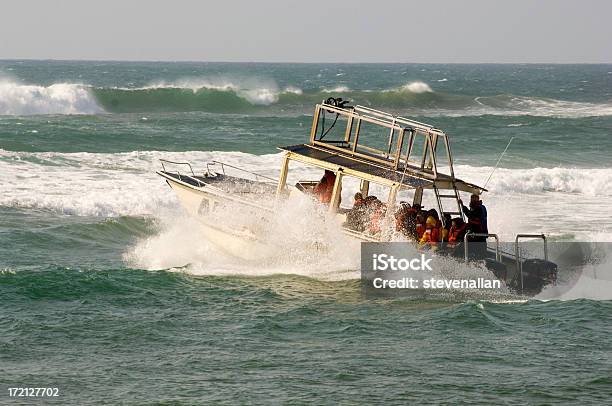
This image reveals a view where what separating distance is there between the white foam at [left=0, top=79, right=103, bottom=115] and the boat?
135 ft

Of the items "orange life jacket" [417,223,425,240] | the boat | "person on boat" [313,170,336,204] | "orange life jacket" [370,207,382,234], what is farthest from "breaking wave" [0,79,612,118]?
"orange life jacket" [417,223,425,240]

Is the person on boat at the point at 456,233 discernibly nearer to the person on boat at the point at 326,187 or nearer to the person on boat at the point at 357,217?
the person on boat at the point at 357,217

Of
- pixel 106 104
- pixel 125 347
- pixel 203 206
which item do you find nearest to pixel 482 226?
pixel 203 206

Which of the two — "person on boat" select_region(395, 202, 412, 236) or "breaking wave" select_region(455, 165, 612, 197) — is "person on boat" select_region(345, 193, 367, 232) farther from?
"breaking wave" select_region(455, 165, 612, 197)

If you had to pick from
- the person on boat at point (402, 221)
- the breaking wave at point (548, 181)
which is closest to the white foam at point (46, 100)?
the breaking wave at point (548, 181)

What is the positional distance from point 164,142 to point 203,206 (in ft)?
75.0

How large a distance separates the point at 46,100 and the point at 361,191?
148ft

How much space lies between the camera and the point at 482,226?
683 inches

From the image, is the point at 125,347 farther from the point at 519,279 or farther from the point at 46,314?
the point at 519,279

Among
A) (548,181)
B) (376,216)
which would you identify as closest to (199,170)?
(548,181)

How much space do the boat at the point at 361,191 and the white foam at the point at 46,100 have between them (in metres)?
41.1

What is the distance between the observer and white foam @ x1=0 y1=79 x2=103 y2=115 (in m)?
59.1

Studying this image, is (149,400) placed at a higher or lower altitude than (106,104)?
lower

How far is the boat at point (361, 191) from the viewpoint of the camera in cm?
1669
